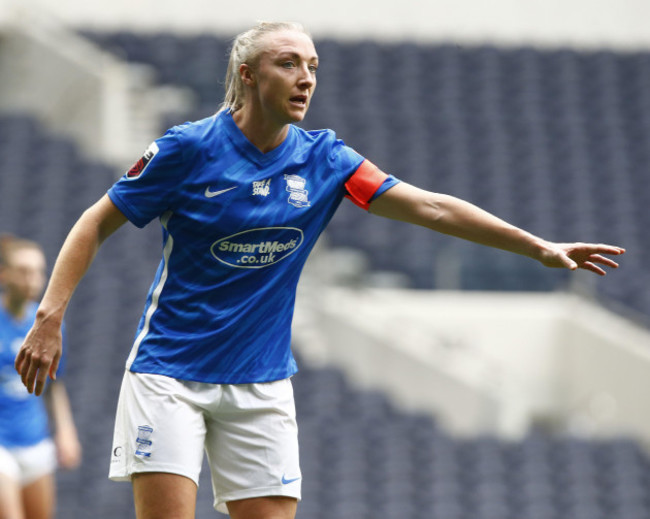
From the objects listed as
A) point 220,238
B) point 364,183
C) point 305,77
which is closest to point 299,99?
point 305,77

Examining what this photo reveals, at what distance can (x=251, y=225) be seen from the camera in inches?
117

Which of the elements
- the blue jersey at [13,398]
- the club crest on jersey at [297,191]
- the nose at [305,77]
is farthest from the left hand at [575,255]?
the blue jersey at [13,398]

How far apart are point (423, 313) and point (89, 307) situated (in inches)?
135

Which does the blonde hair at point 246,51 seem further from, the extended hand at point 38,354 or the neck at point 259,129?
the extended hand at point 38,354

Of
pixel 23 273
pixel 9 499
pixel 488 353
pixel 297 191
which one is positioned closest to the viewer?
pixel 297 191

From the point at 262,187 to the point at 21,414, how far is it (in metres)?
2.79

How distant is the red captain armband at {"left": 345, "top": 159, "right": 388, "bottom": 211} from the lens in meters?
3.11

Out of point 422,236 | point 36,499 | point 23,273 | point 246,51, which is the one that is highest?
point 422,236

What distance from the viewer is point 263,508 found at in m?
3.04

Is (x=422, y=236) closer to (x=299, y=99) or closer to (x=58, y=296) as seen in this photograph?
(x=299, y=99)

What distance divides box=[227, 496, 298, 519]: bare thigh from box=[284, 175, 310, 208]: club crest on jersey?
2.77ft

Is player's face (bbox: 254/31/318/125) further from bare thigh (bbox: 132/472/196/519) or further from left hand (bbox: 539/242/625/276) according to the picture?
bare thigh (bbox: 132/472/196/519)

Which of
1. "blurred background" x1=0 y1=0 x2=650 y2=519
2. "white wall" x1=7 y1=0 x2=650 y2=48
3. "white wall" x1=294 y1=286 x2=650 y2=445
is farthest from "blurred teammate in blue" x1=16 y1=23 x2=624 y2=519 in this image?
"white wall" x1=7 y1=0 x2=650 y2=48

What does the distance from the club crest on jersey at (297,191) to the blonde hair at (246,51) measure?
265mm
